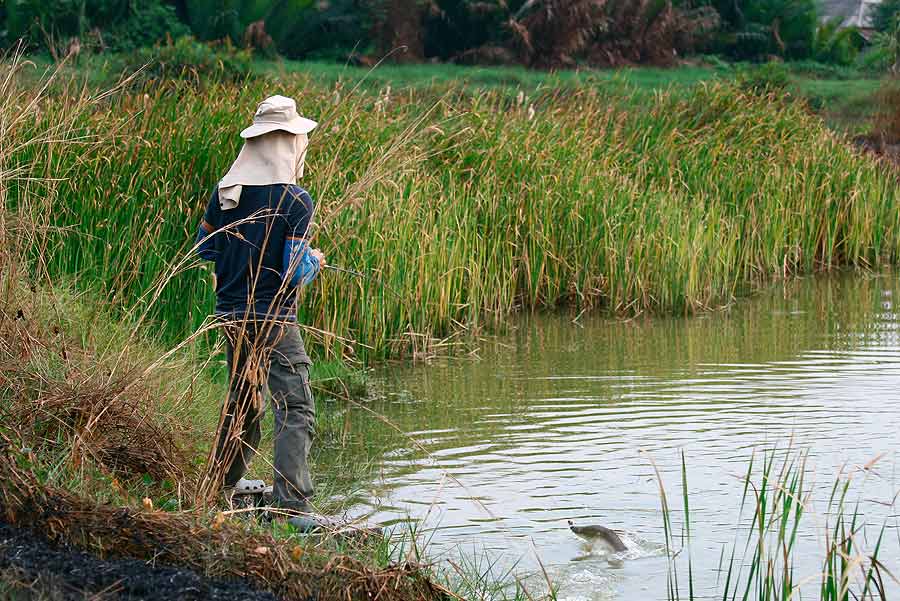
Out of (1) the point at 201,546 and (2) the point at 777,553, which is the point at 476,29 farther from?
(1) the point at 201,546

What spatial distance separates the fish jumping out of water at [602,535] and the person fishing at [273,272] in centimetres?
111

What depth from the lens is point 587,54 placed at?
103 feet

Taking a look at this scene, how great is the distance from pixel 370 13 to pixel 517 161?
1940 centimetres

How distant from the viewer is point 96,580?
4.16m

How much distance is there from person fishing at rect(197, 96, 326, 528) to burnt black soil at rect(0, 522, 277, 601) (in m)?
1.16

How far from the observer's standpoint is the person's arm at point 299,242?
539cm

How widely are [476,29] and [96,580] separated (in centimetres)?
2795

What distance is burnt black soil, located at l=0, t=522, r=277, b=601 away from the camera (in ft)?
13.2

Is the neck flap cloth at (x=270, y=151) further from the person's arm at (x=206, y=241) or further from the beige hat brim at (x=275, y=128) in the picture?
the person's arm at (x=206, y=241)

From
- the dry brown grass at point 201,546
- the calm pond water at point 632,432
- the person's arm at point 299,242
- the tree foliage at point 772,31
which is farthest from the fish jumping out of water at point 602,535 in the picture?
the tree foliage at point 772,31

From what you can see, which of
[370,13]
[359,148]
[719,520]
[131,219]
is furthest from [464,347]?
[370,13]

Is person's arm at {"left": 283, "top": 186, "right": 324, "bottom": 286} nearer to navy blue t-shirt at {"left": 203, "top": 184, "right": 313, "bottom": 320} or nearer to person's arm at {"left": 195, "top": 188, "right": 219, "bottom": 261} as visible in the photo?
navy blue t-shirt at {"left": 203, "top": 184, "right": 313, "bottom": 320}

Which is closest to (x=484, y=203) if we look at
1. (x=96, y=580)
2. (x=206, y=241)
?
(x=206, y=241)

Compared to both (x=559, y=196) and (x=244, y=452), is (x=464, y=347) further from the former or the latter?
(x=244, y=452)
